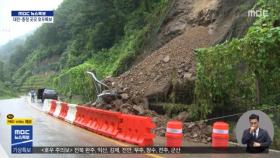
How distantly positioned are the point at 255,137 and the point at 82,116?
10353 mm

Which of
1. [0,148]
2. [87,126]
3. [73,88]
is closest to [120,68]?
[73,88]

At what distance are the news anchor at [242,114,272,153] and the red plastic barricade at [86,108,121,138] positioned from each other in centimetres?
645

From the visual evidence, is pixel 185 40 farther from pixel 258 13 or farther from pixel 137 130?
pixel 137 130

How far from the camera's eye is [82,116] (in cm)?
1641

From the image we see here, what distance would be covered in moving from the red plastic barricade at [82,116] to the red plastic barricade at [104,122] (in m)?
0.26

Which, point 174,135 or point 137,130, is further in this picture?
point 137,130

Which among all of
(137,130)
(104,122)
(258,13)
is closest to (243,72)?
(258,13)

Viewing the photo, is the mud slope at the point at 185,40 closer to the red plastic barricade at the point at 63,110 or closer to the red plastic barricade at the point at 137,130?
the red plastic barricade at the point at 63,110

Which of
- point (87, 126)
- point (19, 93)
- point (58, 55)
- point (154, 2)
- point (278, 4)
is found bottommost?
point (87, 126)

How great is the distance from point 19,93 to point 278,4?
755 centimetres

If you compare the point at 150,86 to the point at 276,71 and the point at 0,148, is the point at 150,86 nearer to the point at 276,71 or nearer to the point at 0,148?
the point at 276,71

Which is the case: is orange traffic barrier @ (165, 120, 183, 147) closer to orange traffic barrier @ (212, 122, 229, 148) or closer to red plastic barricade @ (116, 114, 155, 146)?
red plastic barricade @ (116, 114, 155, 146)

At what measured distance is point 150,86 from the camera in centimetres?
1819

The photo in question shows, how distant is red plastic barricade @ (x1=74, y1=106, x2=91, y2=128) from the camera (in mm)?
15812
